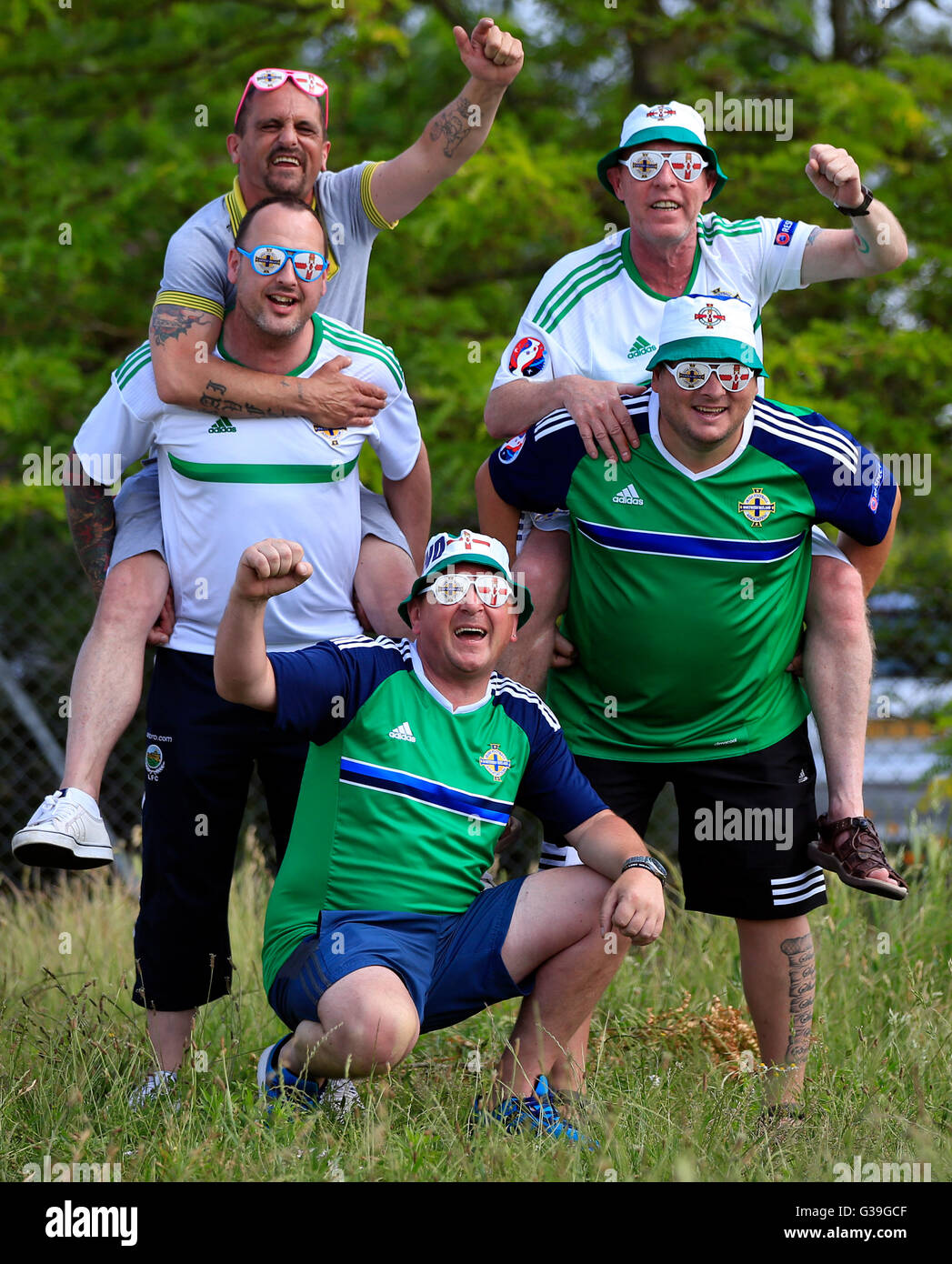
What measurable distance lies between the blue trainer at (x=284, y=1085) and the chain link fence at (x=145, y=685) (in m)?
4.50

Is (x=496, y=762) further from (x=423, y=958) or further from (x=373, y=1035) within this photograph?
(x=373, y=1035)

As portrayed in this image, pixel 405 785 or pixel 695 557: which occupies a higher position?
pixel 695 557

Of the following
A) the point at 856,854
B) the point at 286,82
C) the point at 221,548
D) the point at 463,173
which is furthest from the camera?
the point at 463,173

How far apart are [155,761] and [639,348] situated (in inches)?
73.8

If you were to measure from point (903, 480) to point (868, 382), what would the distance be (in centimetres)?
81

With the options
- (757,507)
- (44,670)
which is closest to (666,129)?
(757,507)

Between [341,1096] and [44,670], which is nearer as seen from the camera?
[341,1096]

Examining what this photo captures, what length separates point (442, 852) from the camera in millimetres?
3660

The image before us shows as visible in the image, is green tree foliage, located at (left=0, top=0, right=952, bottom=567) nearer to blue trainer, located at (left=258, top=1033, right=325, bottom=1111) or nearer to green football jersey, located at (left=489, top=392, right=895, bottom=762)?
green football jersey, located at (left=489, top=392, right=895, bottom=762)

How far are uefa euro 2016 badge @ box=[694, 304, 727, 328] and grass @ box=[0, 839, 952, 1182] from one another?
2.07 metres

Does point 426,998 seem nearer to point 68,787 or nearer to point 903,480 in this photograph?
point 68,787

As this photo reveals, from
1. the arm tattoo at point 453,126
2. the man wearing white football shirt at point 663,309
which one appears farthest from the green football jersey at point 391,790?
the arm tattoo at point 453,126
